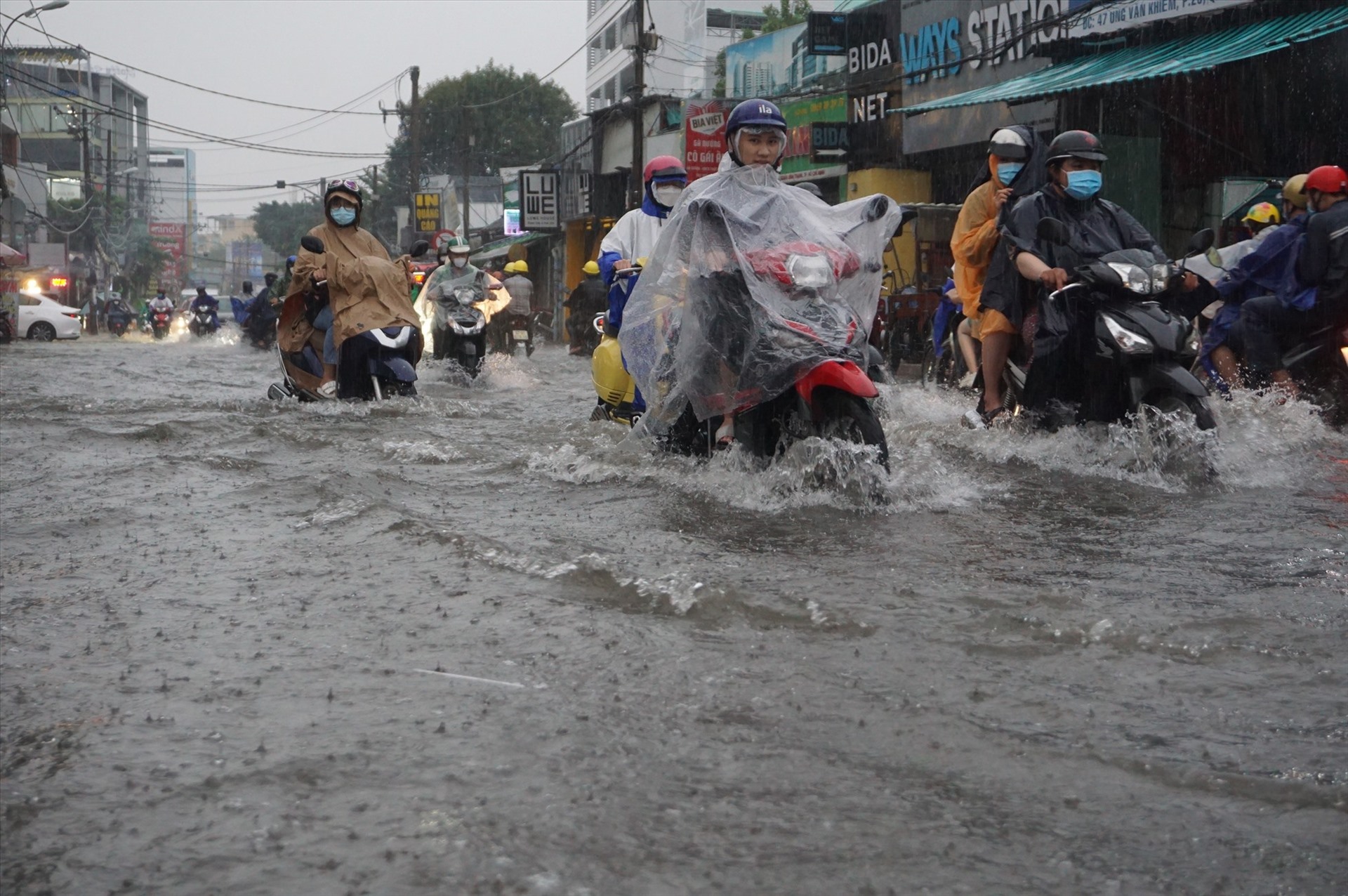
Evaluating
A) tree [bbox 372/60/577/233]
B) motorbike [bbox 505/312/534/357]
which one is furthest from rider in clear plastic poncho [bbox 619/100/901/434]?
tree [bbox 372/60/577/233]

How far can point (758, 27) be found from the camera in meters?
57.2

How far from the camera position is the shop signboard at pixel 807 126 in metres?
23.4

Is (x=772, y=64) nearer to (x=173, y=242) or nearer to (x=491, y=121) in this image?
(x=491, y=121)

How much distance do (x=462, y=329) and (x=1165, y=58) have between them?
279 inches

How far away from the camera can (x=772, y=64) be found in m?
33.7

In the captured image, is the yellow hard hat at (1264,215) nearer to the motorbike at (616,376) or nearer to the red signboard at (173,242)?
the motorbike at (616,376)

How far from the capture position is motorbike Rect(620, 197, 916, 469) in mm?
5637

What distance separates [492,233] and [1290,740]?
5058cm

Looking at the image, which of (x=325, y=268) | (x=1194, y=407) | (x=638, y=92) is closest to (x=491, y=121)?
(x=638, y=92)

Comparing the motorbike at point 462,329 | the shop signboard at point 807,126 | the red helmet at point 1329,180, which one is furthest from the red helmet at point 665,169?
the shop signboard at point 807,126

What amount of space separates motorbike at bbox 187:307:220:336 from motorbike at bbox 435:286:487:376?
23.0 m

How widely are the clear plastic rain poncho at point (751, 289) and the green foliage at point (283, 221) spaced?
9587 cm

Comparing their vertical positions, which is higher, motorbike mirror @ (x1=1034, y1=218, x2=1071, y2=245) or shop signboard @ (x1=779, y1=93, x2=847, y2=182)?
shop signboard @ (x1=779, y1=93, x2=847, y2=182)

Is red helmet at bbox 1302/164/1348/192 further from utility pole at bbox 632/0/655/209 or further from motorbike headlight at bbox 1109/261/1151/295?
utility pole at bbox 632/0/655/209
